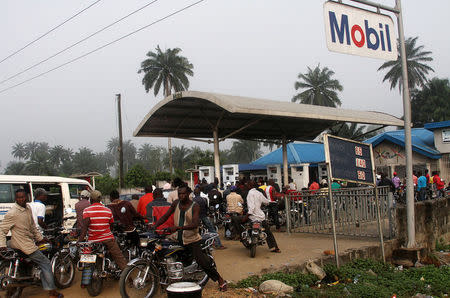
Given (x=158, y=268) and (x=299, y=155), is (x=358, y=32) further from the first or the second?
(x=299, y=155)

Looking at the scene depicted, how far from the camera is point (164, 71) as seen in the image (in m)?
49.0

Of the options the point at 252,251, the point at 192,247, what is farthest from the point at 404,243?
the point at 192,247

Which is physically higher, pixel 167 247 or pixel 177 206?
pixel 177 206

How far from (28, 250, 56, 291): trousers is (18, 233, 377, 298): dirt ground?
1.92 feet

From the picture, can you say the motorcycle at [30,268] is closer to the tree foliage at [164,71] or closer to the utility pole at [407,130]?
the utility pole at [407,130]

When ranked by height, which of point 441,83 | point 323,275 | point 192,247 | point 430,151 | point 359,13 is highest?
point 441,83

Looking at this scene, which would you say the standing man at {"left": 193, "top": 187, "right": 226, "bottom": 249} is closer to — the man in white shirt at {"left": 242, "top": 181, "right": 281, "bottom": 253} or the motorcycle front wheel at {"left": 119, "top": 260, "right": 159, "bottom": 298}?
the man in white shirt at {"left": 242, "top": 181, "right": 281, "bottom": 253}

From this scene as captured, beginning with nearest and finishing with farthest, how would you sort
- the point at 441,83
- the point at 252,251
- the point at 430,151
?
Result: the point at 252,251 < the point at 430,151 < the point at 441,83

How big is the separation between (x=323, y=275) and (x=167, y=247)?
3190 mm

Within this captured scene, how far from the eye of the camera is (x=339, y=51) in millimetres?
7688

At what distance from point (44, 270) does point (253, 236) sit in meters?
4.15

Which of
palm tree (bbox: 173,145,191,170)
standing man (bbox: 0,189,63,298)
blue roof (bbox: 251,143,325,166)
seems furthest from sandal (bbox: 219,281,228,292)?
palm tree (bbox: 173,145,191,170)

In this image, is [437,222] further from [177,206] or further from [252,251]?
[177,206]

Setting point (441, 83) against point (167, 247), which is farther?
point (441, 83)
